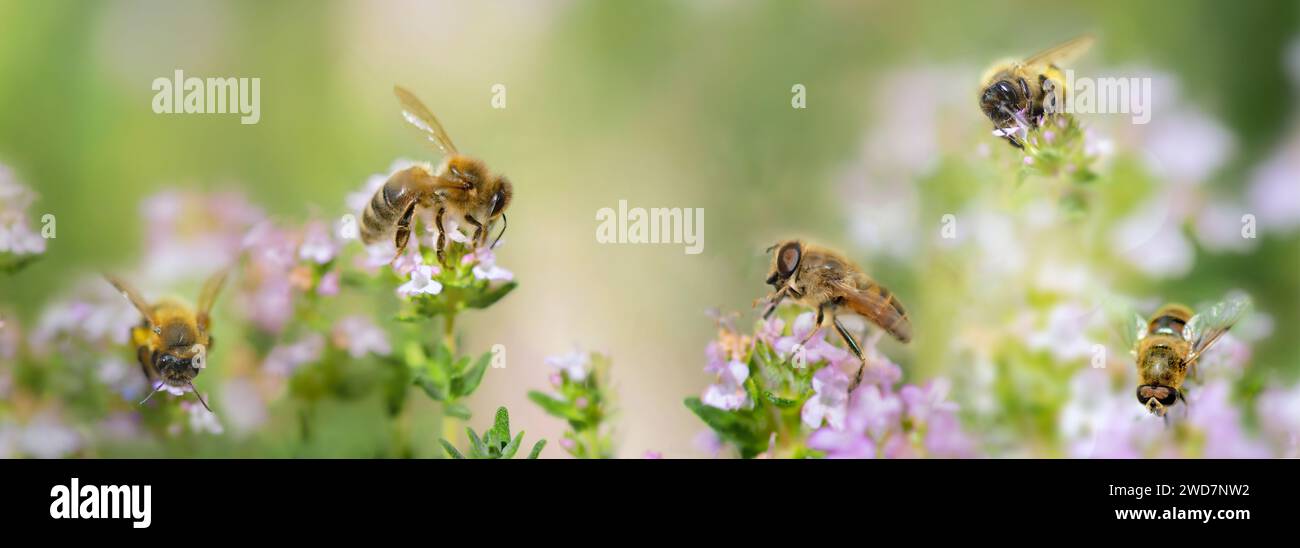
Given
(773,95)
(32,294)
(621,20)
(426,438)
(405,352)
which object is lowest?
(426,438)

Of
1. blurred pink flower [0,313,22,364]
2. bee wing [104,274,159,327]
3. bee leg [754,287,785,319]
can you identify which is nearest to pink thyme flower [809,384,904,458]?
bee leg [754,287,785,319]

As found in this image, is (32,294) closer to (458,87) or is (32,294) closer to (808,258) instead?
(458,87)

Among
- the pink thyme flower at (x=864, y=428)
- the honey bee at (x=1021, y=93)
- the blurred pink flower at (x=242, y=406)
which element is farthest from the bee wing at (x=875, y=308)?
the blurred pink flower at (x=242, y=406)

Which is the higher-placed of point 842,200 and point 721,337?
point 842,200

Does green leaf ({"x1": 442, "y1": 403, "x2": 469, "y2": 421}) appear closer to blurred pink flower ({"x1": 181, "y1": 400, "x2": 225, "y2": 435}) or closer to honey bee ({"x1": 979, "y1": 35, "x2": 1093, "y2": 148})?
blurred pink flower ({"x1": 181, "y1": 400, "x2": 225, "y2": 435})

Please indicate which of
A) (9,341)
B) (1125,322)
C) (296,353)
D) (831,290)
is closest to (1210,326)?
(1125,322)

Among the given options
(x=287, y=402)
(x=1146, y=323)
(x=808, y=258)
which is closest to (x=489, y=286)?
(x=808, y=258)

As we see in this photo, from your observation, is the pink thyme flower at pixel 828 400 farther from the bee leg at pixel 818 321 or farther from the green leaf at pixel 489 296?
the green leaf at pixel 489 296
